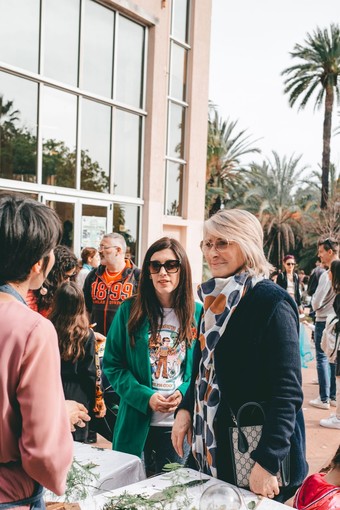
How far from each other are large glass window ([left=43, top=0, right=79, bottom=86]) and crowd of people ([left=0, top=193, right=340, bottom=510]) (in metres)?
8.89

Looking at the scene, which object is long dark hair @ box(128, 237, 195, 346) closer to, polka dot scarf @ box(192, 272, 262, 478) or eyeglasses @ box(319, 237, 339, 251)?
polka dot scarf @ box(192, 272, 262, 478)

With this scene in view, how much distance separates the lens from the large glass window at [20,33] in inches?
437

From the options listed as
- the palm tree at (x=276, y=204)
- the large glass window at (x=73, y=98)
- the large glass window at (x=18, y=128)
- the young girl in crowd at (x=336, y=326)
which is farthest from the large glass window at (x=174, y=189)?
the palm tree at (x=276, y=204)

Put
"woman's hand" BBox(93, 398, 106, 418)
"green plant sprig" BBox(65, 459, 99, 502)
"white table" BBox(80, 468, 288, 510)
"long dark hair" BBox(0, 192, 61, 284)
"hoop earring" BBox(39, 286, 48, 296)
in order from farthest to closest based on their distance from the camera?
"hoop earring" BBox(39, 286, 48, 296) → "woman's hand" BBox(93, 398, 106, 418) → "green plant sprig" BBox(65, 459, 99, 502) → "white table" BBox(80, 468, 288, 510) → "long dark hair" BBox(0, 192, 61, 284)

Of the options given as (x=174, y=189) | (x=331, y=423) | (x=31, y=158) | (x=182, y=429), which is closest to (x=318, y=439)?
(x=331, y=423)

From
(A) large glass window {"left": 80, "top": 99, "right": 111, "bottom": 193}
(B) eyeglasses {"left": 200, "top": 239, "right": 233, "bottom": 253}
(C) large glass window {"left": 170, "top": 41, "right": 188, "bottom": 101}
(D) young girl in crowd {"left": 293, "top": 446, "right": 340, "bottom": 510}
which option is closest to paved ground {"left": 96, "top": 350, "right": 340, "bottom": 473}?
(D) young girl in crowd {"left": 293, "top": 446, "right": 340, "bottom": 510}

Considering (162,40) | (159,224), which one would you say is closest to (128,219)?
(159,224)

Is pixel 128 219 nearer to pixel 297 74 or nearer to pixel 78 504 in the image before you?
pixel 78 504

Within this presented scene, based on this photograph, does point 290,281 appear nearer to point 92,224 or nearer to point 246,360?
point 92,224

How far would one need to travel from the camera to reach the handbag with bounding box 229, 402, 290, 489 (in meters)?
2.22

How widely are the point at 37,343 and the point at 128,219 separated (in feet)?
43.6

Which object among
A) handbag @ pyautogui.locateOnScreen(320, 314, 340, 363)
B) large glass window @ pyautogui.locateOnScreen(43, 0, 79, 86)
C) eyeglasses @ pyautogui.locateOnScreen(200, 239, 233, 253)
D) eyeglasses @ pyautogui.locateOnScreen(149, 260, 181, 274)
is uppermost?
large glass window @ pyautogui.locateOnScreen(43, 0, 79, 86)

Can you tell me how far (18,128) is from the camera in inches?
452

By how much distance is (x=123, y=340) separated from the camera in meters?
3.27
